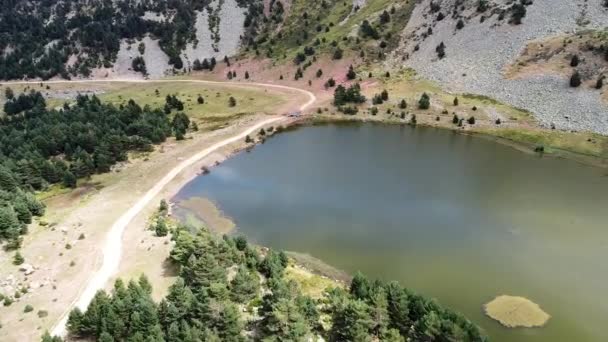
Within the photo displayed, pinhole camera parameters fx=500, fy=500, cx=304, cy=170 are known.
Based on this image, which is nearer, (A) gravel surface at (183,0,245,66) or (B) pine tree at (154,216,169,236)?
(B) pine tree at (154,216,169,236)

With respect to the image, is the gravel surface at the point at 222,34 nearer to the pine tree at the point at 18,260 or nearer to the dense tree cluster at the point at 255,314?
the pine tree at the point at 18,260

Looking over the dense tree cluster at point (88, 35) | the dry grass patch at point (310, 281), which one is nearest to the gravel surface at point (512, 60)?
the dry grass patch at point (310, 281)

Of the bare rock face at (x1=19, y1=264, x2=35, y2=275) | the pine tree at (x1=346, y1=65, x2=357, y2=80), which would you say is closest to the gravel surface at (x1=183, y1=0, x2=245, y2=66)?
the pine tree at (x1=346, y1=65, x2=357, y2=80)

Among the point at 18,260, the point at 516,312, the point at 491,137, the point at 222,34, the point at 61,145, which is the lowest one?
the point at 18,260

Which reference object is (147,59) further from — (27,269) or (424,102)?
(27,269)

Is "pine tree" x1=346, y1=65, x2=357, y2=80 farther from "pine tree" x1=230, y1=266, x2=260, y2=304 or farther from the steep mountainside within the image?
"pine tree" x1=230, y1=266, x2=260, y2=304

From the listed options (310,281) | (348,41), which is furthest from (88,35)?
(310,281)
